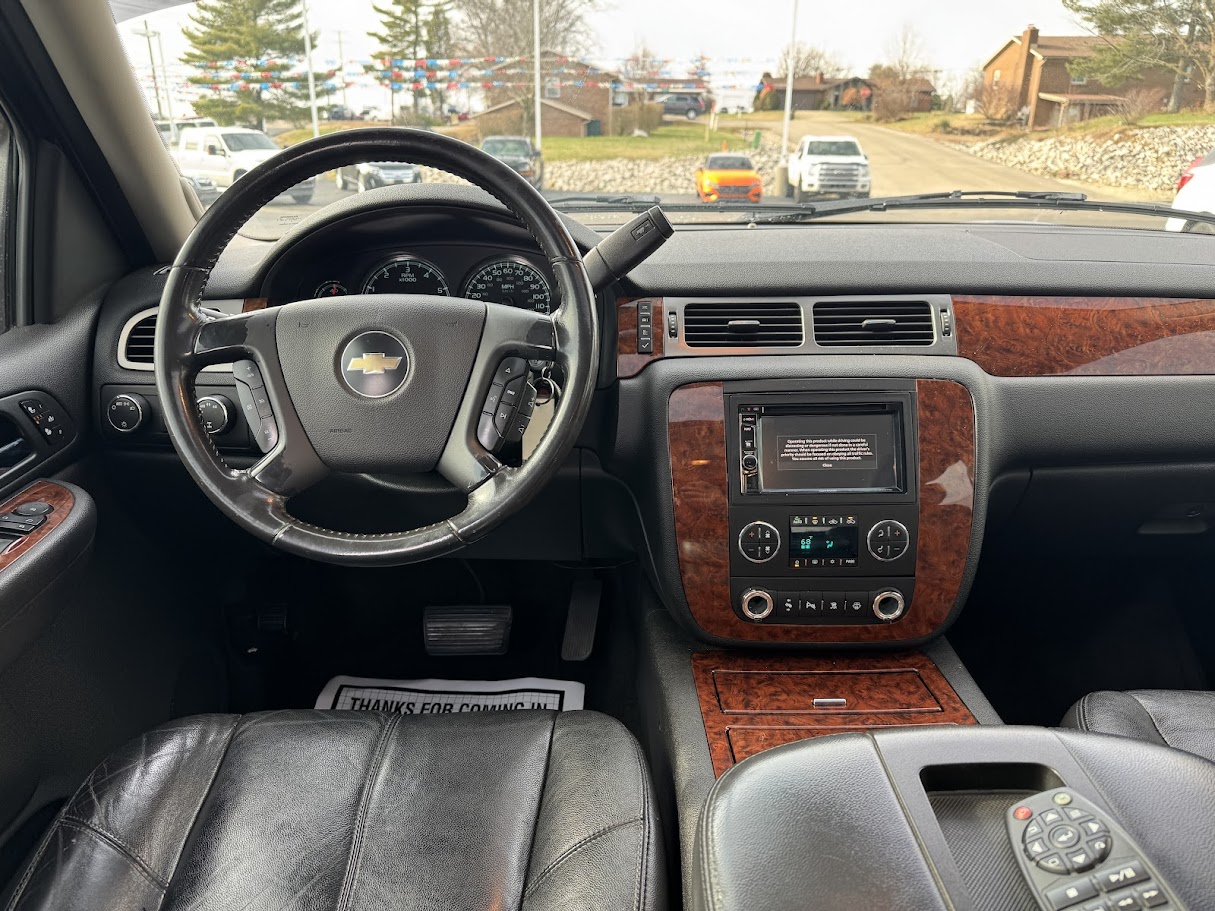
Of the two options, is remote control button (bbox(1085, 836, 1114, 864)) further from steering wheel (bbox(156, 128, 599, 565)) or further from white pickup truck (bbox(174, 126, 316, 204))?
white pickup truck (bbox(174, 126, 316, 204))

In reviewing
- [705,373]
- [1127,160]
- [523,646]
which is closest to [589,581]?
[523,646]

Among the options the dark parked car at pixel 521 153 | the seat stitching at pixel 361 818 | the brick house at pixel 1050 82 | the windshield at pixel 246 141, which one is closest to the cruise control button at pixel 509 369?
the dark parked car at pixel 521 153

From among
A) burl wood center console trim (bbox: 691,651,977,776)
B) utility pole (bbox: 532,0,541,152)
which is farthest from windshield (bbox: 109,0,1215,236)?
burl wood center console trim (bbox: 691,651,977,776)

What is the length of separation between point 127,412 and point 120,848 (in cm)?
96

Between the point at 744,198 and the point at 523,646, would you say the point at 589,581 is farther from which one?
the point at 744,198

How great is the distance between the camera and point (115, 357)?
195 centimetres

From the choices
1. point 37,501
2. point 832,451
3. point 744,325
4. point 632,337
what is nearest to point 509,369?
point 632,337

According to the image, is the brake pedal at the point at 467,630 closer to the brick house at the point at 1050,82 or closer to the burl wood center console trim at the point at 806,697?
the burl wood center console trim at the point at 806,697

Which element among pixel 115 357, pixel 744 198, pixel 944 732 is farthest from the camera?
pixel 744 198

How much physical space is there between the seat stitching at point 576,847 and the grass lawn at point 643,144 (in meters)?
1.34

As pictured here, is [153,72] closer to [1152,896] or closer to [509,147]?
[509,147]

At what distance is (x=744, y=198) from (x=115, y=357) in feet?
4.66

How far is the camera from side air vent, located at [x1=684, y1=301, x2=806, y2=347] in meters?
1.76

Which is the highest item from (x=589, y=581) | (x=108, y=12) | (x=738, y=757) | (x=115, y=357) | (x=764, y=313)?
(x=108, y=12)
